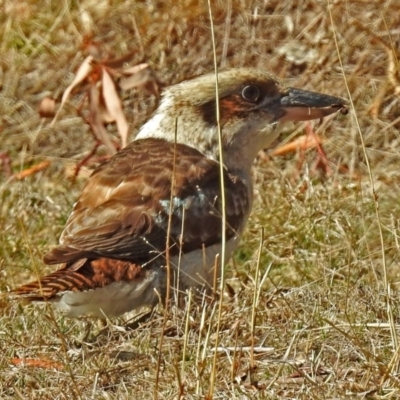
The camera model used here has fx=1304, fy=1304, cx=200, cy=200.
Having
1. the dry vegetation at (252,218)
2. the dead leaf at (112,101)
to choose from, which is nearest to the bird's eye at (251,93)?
the dry vegetation at (252,218)

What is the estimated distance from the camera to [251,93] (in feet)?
18.9

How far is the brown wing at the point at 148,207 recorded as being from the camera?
490 centimetres

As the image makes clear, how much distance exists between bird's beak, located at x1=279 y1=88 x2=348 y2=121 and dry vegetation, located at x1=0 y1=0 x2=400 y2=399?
382mm

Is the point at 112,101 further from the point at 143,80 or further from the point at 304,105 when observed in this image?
the point at 304,105

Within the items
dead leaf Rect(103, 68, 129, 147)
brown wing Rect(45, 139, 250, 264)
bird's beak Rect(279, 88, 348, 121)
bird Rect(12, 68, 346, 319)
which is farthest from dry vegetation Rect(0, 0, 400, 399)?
dead leaf Rect(103, 68, 129, 147)

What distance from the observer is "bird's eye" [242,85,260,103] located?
18.8 feet

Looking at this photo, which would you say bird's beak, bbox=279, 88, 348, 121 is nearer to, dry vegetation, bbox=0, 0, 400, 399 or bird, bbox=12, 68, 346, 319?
bird, bbox=12, 68, 346, 319

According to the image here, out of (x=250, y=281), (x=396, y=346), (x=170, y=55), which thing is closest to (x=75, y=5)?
(x=170, y=55)

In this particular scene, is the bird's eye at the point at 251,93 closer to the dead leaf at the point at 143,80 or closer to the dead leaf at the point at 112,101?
the dead leaf at the point at 143,80

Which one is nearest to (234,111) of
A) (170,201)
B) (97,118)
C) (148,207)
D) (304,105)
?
(304,105)

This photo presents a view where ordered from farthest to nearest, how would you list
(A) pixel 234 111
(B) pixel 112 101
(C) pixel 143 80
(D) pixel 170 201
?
(B) pixel 112 101
(C) pixel 143 80
(A) pixel 234 111
(D) pixel 170 201

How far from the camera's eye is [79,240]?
4.90 metres

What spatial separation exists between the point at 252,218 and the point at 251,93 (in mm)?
783

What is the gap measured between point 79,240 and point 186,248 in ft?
1.46
